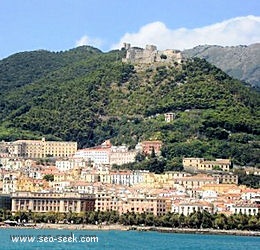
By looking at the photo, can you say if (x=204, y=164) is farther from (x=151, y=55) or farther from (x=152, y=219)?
(x=151, y=55)

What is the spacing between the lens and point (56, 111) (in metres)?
148

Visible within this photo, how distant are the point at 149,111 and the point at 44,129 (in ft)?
46.6

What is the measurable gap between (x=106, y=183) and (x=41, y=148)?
23.0 meters

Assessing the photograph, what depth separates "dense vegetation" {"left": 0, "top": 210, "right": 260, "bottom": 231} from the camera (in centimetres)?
9031

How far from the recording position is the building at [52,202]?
103188 mm

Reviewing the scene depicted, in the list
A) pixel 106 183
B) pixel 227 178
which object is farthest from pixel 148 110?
pixel 227 178

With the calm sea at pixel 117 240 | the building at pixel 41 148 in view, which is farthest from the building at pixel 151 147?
the calm sea at pixel 117 240

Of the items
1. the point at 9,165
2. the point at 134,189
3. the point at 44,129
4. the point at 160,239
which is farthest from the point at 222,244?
the point at 44,129

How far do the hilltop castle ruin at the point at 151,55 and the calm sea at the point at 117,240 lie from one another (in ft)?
219

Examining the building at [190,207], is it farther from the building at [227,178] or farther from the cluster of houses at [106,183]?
the building at [227,178]

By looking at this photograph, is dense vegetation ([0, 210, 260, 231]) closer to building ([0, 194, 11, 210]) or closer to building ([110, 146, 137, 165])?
building ([0, 194, 11, 210])

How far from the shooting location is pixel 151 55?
6093 inches

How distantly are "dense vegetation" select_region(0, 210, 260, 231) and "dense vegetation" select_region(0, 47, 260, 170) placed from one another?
24.7 meters

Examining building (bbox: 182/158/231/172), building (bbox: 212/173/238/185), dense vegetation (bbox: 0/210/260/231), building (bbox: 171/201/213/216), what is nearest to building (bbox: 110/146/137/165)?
building (bbox: 182/158/231/172)
